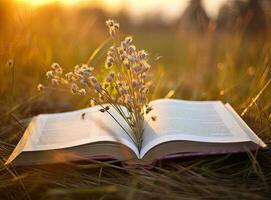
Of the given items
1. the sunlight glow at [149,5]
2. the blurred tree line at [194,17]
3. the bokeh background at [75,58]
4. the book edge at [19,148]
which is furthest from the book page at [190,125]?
the sunlight glow at [149,5]

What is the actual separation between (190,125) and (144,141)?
0.45 feet

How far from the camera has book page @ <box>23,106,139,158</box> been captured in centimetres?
105

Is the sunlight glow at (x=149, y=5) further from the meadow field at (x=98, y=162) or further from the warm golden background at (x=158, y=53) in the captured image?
the meadow field at (x=98, y=162)

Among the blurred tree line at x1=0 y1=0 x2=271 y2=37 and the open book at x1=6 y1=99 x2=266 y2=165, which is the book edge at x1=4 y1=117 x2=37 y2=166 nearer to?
the open book at x1=6 y1=99 x2=266 y2=165

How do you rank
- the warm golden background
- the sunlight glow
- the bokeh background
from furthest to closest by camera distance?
the sunlight glow → the warm golden background → the bokeh background

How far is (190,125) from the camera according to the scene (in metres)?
1.12

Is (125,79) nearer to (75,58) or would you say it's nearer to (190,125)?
(190,125)

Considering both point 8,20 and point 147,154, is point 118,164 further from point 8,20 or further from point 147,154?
point 8,20

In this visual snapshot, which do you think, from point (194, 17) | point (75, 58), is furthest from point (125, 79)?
point (194, 17)

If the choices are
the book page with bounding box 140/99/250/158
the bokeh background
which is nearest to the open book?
the book page with bounding box 140/99/250/158

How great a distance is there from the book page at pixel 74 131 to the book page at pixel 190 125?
7cm

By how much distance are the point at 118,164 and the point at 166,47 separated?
211 inches

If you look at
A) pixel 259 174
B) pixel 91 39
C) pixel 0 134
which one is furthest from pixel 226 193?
pixel 91 39

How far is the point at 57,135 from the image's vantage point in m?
1.15
